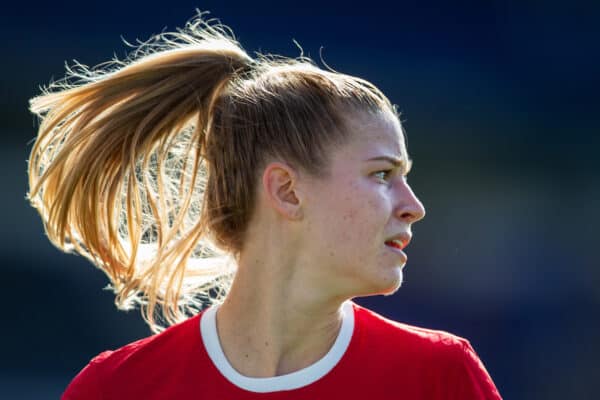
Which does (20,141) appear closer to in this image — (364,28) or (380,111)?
(364,28)

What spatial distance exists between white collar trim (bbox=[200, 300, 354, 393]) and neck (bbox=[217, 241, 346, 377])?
13 millimetres

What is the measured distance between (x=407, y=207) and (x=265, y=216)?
0.29 metres

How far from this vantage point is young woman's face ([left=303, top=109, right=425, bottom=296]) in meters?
1.64

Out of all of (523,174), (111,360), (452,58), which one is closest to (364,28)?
(452,58)

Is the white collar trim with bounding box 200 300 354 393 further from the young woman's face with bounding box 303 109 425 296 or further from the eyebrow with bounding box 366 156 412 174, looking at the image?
the eyebrow with bounding box 366 156 412 174

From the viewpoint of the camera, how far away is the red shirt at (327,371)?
1.66m

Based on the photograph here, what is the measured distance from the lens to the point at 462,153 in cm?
428

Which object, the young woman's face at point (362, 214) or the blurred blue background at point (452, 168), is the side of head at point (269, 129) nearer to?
the young woman's face at point (362, 214)

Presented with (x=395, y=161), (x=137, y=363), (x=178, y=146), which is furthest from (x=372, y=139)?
(x=137, y=363)

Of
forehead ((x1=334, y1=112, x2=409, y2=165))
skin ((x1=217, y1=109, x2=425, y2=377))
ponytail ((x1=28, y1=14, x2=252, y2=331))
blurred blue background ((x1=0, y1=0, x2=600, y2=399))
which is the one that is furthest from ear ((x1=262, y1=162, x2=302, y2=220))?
blurred blue background ((x1=0, y1=0, x2=600, y2=399))

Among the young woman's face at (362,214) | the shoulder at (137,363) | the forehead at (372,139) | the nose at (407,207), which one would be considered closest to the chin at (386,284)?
the young woman's face at (362,214)

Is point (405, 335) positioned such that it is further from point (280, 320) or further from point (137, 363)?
point (137, 363)

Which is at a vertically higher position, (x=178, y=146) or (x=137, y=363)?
(x=178, y=146)

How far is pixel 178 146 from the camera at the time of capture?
2010 millimetres
